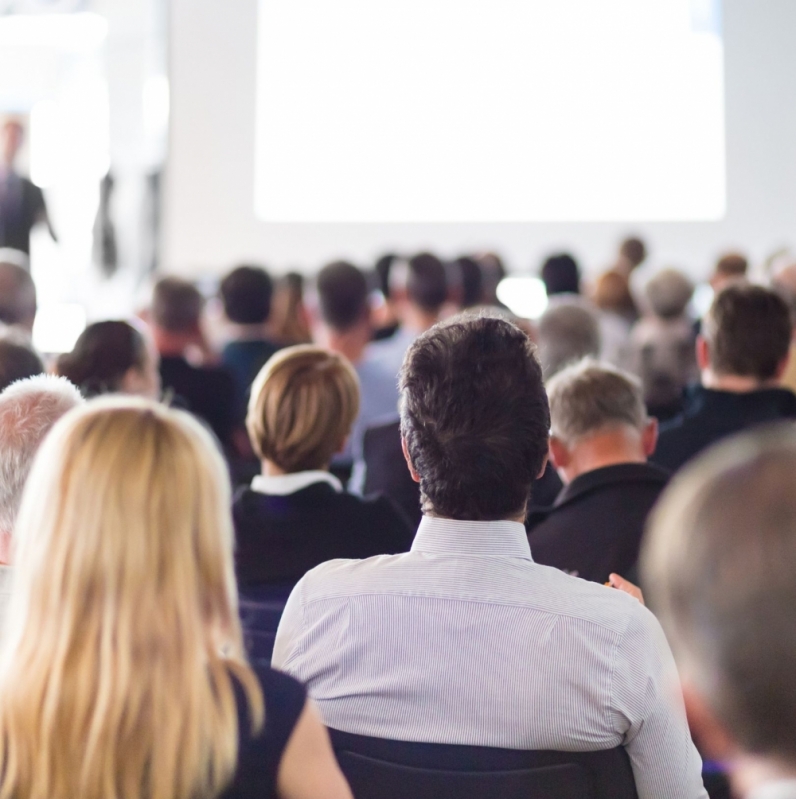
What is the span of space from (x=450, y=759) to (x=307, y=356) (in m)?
1.33

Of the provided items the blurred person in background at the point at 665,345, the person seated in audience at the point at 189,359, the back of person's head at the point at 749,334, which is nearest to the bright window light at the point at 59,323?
the person seated in audience at the point at 189,359

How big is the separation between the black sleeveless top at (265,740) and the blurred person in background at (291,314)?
3.90 m

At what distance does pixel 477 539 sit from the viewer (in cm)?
154

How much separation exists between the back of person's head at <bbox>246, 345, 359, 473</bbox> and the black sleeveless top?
1282 mm

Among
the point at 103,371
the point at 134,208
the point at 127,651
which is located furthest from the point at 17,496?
the point at 134,208

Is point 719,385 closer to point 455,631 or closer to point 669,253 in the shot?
point 455,631

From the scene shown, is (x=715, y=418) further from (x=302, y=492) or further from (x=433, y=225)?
(x=433, y=225)

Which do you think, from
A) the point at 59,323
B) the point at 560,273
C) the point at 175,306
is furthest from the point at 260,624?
the point at 59,323

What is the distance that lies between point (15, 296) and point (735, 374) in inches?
93.5

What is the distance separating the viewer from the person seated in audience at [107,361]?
2932 mm

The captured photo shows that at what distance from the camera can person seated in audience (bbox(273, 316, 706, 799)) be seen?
4.68 feet

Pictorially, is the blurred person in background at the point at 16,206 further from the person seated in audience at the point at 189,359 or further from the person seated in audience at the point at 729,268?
the person seated in audience at the point at 729,268

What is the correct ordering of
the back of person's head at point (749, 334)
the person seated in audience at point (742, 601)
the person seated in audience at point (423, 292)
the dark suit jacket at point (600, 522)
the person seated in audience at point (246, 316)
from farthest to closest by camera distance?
the person seated in audience at point (423, 292) < the person seated in audience at point (246, 316) < the back of person's head at point (749, 334) < the dark suit jacket at point (600, 522) < the person seated in audience at point (742, 601)

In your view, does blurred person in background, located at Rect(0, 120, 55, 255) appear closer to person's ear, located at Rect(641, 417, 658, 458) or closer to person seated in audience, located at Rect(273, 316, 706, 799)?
person's ear, located at Rect(641, 417, 658, 458)
